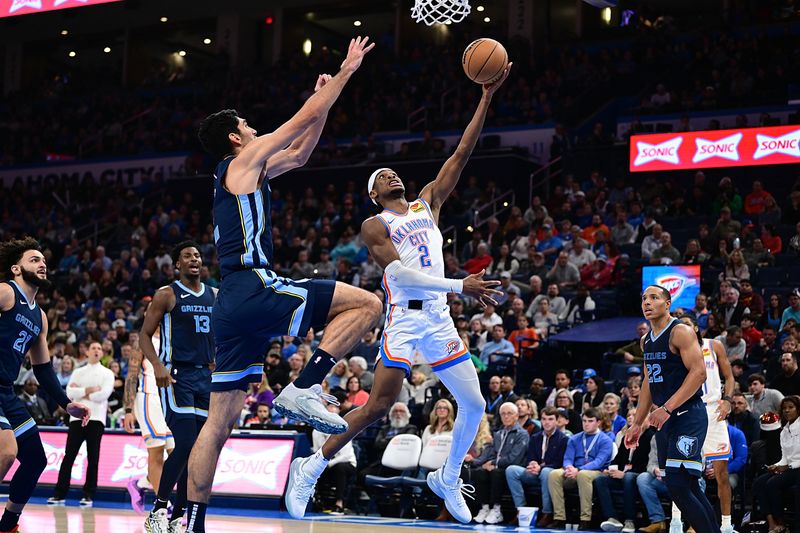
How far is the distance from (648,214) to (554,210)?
8.36ft

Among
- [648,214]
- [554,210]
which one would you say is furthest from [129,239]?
[648,214]

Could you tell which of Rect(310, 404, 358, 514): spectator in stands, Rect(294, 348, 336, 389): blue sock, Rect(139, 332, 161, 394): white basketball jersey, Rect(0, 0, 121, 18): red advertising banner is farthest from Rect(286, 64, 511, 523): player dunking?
Rect(0, 0, 121, 18): red advertising banner

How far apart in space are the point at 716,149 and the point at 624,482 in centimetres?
843

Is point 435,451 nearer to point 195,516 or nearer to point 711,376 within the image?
point 711,376

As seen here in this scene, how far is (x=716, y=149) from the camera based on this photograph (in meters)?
18.3

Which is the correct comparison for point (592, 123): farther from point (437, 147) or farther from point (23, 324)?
point (23, 324)

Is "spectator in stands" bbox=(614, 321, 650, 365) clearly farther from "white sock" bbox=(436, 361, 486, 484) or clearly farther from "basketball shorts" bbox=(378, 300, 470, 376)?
"basketball shorts" bbox=(378, 300, 470, 376)

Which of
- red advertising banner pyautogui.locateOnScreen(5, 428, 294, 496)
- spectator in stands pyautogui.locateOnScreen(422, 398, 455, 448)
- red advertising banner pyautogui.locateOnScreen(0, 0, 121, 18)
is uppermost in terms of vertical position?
red advertising banner pyautogui.locateOnScreen(0, 0, 121, 18)

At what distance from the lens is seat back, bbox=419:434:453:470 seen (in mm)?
13055

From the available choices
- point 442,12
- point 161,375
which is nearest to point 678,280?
point 442,12

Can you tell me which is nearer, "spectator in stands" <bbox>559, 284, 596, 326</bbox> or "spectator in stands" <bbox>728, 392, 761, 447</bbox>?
"spectator in stands" <bbox>728, 392, 761, 447</bbox>

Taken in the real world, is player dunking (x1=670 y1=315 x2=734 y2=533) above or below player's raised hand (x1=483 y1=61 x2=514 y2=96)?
below

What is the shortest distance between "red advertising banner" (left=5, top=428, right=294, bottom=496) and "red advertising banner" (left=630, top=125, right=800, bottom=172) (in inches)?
363

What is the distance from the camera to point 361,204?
2319 cm
